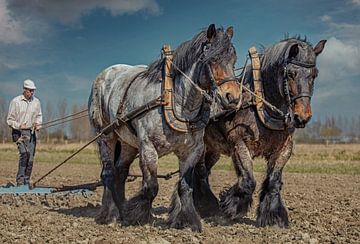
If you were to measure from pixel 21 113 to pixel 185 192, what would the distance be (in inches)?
178

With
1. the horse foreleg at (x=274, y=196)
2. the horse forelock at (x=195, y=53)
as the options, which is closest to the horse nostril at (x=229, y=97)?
the horse forelock at (x=195, y=53)

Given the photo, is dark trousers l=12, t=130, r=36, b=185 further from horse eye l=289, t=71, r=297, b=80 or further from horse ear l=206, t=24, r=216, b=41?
horse eye l=289, t=71, r=297, b=80

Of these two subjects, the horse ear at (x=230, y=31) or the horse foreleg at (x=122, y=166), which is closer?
the horse ear at (x=230, y=31)

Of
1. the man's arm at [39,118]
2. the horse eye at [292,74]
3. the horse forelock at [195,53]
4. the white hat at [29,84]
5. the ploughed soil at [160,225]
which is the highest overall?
the white hat at [29,84]

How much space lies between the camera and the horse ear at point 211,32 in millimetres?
5680

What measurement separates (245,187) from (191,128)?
111cm

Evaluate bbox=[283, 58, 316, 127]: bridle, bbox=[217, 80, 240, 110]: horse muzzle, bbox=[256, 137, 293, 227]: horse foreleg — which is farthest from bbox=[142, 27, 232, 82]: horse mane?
bbox=[256, 137, 293, 227]: horse foreleg

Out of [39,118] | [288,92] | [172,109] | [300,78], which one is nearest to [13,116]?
[39,118]

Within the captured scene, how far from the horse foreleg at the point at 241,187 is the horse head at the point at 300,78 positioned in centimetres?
88

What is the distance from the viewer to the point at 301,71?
5922 millimetres

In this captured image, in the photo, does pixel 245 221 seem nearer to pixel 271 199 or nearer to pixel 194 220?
pixel 271 199

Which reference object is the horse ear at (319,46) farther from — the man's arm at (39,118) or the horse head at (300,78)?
the man's arm at (39,118)

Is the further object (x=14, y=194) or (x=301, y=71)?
(x=14, y=194)

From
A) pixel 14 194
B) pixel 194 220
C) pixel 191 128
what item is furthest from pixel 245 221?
pixel 14 194
